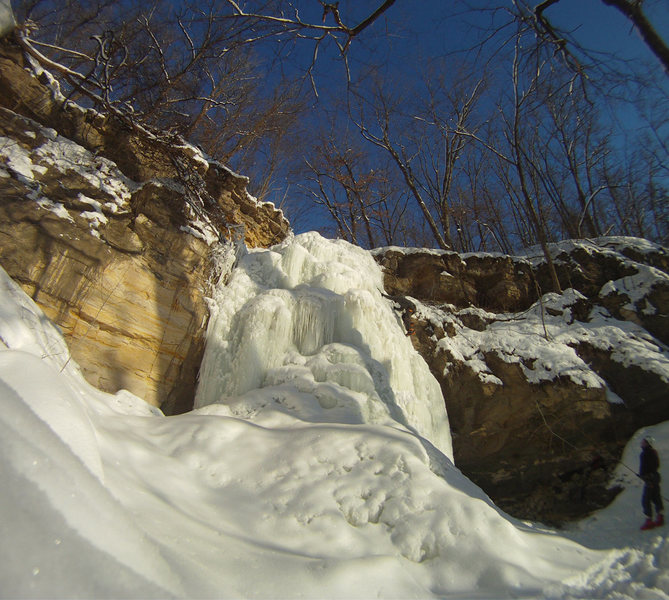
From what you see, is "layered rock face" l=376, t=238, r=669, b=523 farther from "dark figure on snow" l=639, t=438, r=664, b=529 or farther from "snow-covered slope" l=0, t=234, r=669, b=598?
"snow-covered slope" l=0, t=234, r=669, b=598

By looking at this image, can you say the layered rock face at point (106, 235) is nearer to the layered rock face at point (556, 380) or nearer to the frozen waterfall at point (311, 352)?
the frozen waterfall at point (311, 352)

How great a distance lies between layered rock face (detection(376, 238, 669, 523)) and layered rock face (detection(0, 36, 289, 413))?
440 cm

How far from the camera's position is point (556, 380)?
6938mm

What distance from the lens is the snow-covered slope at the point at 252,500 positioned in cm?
101

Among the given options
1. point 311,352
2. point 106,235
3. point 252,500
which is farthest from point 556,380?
point 106,235

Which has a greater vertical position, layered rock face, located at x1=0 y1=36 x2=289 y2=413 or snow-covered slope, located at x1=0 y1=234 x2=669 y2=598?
layered rock face, located at x1=0 y1=36 x2=289 y2=413

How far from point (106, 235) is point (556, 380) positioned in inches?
318

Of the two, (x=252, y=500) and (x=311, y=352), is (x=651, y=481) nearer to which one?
(x=311, y=352)

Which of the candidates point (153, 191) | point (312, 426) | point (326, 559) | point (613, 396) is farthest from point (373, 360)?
point (613, 396)

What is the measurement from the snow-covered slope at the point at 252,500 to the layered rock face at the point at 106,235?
1.44ft

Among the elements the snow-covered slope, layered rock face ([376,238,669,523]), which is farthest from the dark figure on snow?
layered rock face ([376,238,669,523])

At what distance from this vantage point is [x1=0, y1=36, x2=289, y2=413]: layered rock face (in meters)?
4.21

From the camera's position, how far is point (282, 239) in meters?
8.72

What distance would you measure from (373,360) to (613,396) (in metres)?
5.07
